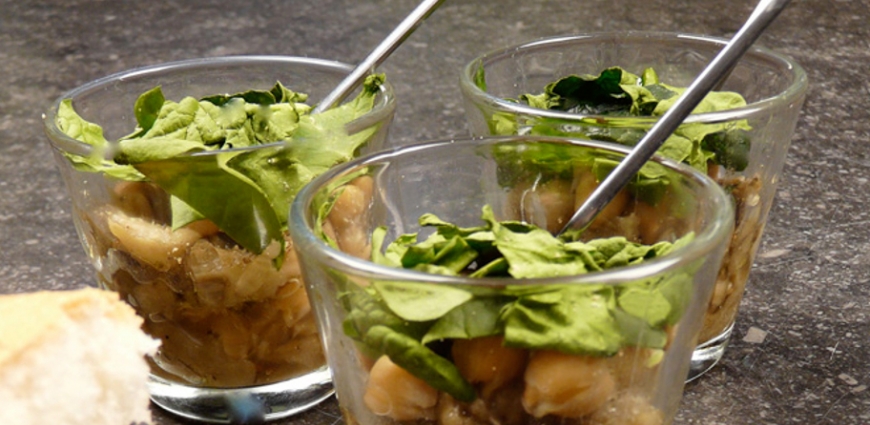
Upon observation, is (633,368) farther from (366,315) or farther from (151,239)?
(151,239)

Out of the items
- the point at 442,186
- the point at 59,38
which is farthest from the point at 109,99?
the point at 59,38

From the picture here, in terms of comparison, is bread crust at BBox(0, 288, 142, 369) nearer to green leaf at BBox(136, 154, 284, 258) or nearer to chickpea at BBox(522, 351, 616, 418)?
green leaf at BBox(136, 154, 284, 258)

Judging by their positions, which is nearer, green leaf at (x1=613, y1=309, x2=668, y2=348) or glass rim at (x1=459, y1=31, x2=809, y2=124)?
green leaf at (x1=613, y1=309, x2=668, y2=348)

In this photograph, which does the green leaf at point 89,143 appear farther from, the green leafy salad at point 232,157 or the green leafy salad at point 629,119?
the green leafy salad at point 629,119

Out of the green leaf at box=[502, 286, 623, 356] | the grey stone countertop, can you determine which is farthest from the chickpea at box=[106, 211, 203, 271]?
the green leaf at box=[502, 286, 623, 356]

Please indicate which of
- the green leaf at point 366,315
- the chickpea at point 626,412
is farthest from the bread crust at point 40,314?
the chickpea at point 626,412
